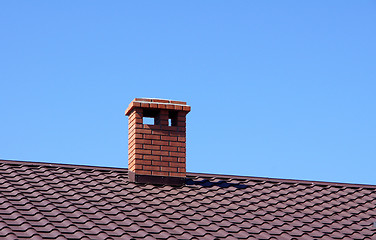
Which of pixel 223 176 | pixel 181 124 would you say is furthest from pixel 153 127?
pixel 223 176

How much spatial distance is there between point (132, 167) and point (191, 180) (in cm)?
114

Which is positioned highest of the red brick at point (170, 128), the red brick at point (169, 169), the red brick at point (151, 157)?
the red brick at point (170, 128)

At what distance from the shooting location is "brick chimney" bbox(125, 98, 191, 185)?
11570mm

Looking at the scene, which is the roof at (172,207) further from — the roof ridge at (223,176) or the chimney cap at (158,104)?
the chimney cap at (158,104)

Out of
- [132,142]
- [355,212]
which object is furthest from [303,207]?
[132,142]

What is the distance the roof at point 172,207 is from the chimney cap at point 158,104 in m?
1.23

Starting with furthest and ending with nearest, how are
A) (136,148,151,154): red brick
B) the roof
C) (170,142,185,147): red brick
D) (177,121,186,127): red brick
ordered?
1. (177,121,186,127): red brick
2. (170,142,185,147): red brick
3. (136,148,151,154): red brick
4. the roof

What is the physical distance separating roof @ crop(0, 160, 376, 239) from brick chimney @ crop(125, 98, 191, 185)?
226 millimetres

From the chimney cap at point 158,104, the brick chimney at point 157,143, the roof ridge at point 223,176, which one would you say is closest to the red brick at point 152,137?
the brick chimney at point 157,143

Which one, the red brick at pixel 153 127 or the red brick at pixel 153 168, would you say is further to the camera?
the red brick at pixel 153 127

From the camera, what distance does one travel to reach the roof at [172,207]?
9141 mm

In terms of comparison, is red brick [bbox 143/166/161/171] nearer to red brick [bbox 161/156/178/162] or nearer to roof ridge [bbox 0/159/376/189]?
red brick [bbox 161/156/178/162]

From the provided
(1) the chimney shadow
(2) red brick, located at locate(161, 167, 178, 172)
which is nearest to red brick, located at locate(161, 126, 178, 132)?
(2) red brick, located at locate(161, 167, 178, 172)

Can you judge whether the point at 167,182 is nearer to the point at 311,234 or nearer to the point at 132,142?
the point at 132,142
